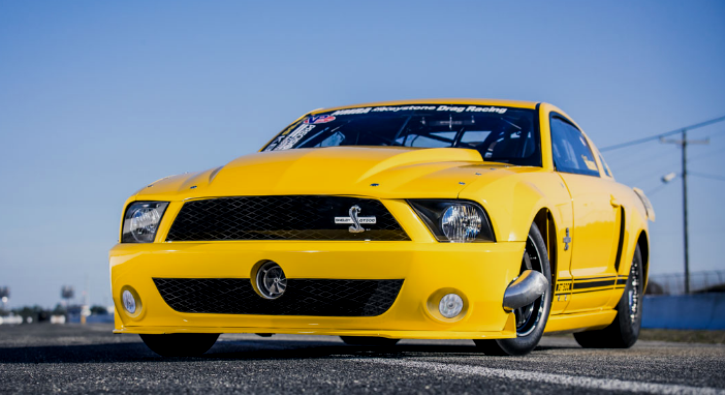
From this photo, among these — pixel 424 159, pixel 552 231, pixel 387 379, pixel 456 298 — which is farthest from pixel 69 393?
pixel 552 231

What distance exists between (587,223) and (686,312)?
11.5 m

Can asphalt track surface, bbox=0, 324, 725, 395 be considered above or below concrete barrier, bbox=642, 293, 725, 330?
above

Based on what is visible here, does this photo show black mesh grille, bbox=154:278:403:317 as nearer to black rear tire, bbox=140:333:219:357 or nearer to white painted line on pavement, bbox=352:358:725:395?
white painted line on pavement, bbox=352:358:725:395

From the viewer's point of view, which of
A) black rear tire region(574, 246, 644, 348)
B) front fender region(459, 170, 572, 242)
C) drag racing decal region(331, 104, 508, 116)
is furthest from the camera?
black rear tire region(574, 246, 644, 348)

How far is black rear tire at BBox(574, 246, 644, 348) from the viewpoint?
21.9 feet

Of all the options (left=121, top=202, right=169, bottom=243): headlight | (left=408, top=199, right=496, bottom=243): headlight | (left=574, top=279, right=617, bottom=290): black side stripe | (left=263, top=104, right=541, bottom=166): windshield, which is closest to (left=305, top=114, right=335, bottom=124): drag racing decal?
(left=263, top=104, right=541, bottom=166): windshield

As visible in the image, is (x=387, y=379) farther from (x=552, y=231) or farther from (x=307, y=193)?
(x=552, y=231)

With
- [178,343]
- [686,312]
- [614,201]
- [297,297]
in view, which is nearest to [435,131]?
[614,201]

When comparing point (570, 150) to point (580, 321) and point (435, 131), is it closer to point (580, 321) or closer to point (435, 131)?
point (435, 131)

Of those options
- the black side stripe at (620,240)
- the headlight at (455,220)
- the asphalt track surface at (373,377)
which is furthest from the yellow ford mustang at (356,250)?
the black side stripe at (620,240)

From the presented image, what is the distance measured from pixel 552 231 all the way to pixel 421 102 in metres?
1.68

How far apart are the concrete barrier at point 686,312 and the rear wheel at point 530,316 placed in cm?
1110

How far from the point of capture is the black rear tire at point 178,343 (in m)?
5.38

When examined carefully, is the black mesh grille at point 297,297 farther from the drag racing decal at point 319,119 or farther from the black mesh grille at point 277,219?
the drag racing decal at point 319,119
